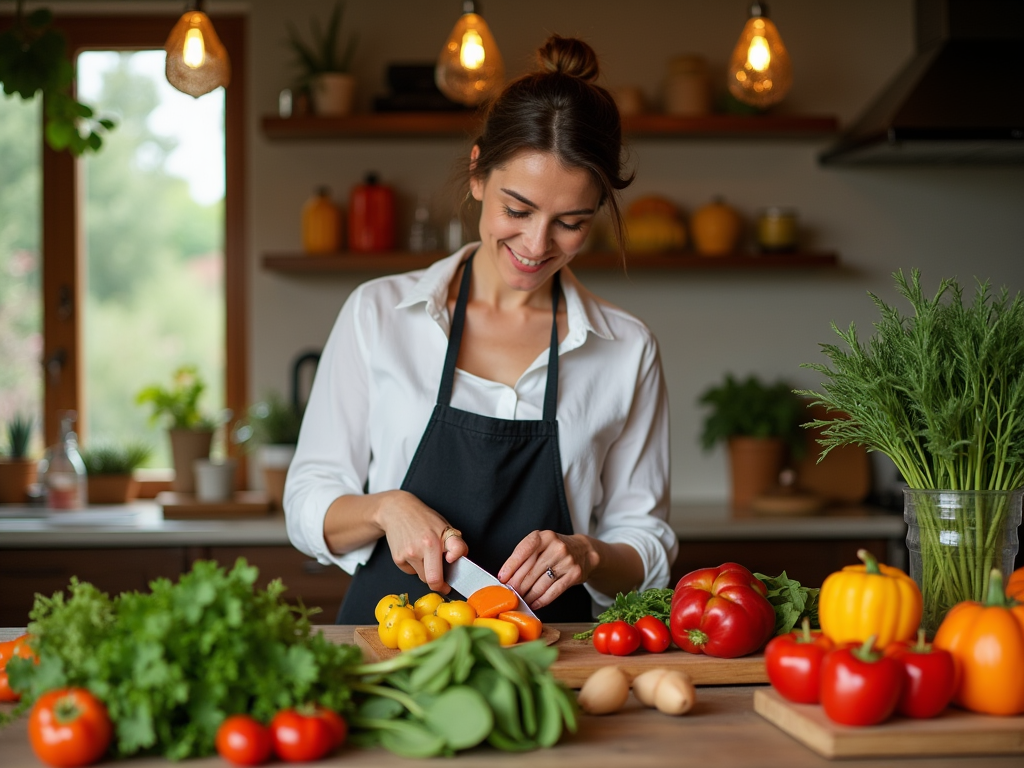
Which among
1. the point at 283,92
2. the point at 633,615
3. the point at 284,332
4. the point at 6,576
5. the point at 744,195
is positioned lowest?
the point at 6,576

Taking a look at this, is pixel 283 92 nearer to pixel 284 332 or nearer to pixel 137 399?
pixel 284 332

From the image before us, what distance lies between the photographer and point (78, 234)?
3580 mm

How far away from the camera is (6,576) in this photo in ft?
9.28

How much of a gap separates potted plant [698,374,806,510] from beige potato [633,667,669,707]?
226 cm

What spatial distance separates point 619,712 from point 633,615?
0.25 metres

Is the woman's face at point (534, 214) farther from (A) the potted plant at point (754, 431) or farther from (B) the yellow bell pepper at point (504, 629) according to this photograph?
(A) the potted plant at point (754, 431)

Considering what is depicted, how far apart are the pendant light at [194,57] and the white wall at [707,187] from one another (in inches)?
63.9

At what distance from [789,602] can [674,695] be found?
342 millimetres

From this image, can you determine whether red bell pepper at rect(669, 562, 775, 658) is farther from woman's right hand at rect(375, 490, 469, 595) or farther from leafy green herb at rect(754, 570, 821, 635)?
woman's right hand at rect(375, 490, 469, 595)

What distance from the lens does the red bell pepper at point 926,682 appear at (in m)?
1.04

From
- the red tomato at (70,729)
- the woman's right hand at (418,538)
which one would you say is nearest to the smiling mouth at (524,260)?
the woman's right hand at (418,538)

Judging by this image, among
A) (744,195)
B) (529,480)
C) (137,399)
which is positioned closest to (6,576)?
(137,399)

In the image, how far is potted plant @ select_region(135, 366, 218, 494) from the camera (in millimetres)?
3312

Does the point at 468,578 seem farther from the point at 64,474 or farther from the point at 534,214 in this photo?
the point at 64,474
